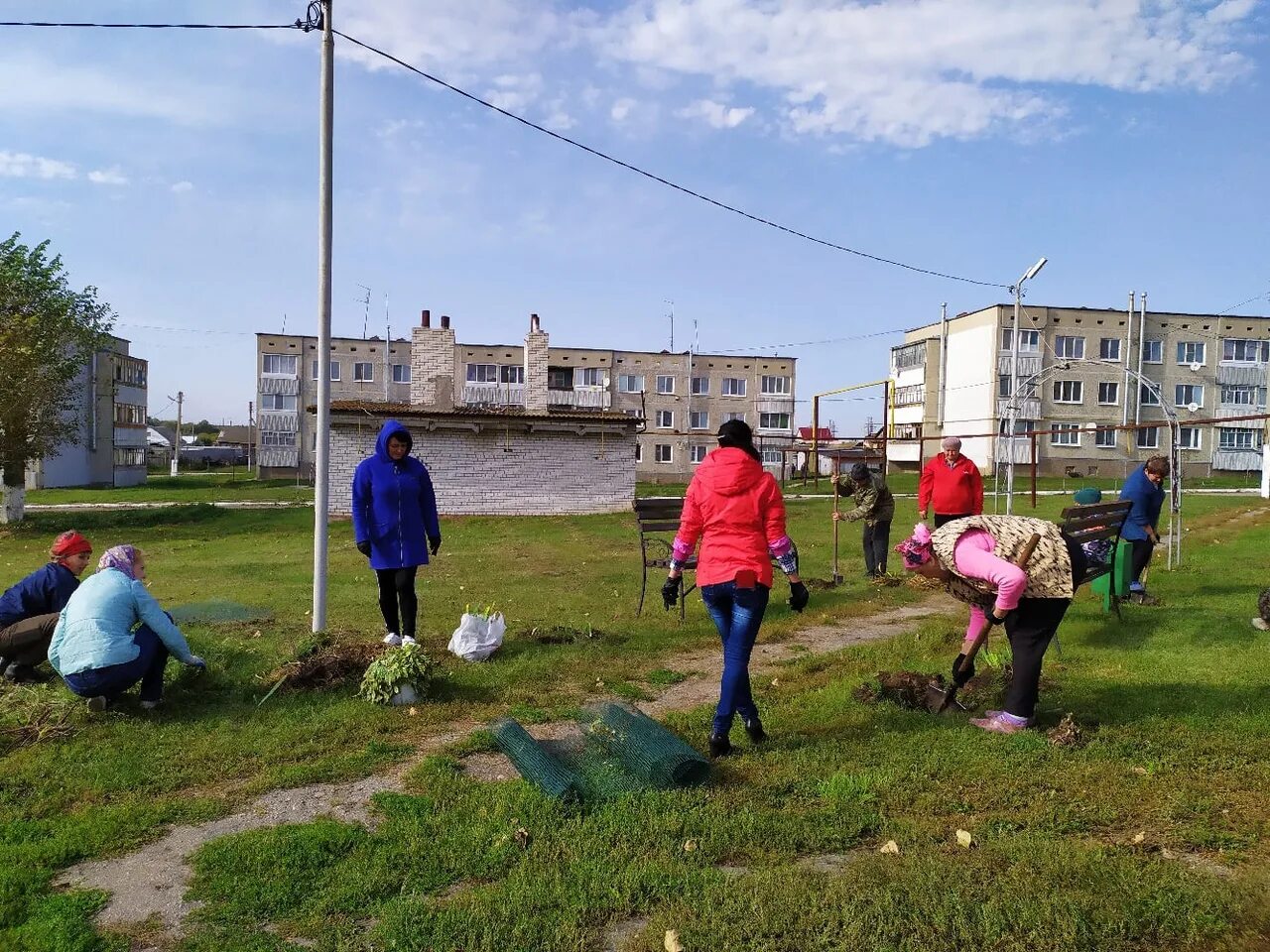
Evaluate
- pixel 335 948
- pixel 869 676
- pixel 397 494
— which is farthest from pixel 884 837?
pixel 397 494

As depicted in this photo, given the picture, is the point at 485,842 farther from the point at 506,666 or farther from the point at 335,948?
the point at 506,666

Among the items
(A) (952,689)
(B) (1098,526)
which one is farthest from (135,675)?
(B) (1098,526)

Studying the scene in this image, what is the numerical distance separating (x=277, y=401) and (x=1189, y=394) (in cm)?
5911

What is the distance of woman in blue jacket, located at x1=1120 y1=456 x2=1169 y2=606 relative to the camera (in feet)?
27.7

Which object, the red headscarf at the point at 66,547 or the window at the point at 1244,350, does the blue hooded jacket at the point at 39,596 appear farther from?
the window at the point at 1244,350

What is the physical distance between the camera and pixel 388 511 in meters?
6.66

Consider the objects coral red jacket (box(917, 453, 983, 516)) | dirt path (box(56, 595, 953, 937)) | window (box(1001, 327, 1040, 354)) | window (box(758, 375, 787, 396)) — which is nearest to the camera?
dirt path (box(56, 595, 953, 937))

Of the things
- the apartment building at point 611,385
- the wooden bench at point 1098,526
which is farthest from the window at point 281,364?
the wooden bench at point 1098,526

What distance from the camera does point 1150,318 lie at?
53.0m

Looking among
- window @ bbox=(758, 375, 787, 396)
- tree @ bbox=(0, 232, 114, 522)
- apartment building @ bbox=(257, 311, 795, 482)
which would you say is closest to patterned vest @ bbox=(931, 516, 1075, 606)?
tree @ bbox=(0, 232, 114, 522)

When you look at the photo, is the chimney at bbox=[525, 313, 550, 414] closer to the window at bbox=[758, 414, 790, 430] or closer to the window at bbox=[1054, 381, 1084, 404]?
the window at bbox=[758, 414, 790, 430]

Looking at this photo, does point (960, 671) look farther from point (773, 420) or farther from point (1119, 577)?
point (773, 420)

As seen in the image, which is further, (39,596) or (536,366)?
(536,366)

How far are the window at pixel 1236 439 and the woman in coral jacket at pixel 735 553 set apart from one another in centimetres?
5768
